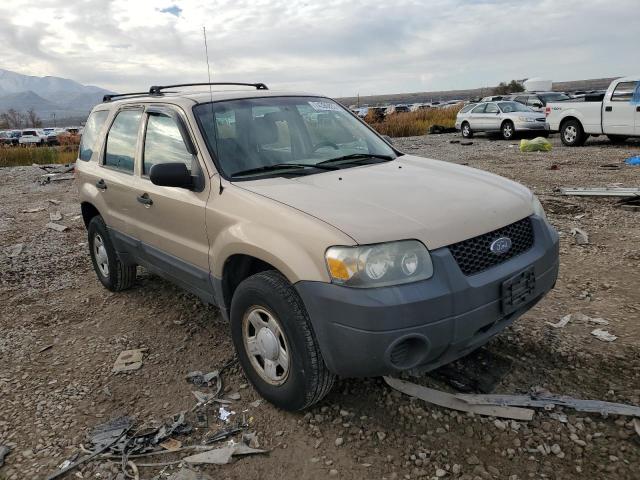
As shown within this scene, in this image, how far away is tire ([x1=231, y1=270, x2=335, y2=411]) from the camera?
262 cm

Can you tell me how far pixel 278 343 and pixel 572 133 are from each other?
49.1 ft

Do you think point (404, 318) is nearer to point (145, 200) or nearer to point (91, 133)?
point (145, 200)

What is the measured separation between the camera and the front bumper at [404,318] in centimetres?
236

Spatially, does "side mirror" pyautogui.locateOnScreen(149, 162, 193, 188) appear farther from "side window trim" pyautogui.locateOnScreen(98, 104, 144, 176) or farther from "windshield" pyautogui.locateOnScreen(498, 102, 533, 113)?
"windshield" pyautogui.locateOnScreen(498, 102, 533, 113)

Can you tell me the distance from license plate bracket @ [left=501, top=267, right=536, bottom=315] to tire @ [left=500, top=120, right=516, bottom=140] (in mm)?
17847

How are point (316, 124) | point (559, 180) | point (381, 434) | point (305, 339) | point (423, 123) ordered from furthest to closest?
point (423, 123)
point (559, 180)
point (316, 124)
point (381, 434)
point (305, 339)

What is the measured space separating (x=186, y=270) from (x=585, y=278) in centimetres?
362

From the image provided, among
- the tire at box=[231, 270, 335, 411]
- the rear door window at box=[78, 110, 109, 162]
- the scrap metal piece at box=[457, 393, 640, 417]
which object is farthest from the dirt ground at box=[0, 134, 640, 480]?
the rear door window at box=[78, 110, 109, 162]

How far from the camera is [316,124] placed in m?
3.88

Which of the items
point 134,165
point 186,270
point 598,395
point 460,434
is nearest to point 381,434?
point 460,434

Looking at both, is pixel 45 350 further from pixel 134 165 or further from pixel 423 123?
pixel 423 123

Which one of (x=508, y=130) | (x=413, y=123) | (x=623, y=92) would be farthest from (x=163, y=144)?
(x=413, y=123)

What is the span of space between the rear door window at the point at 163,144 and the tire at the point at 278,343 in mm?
1073

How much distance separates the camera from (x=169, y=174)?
306cm
